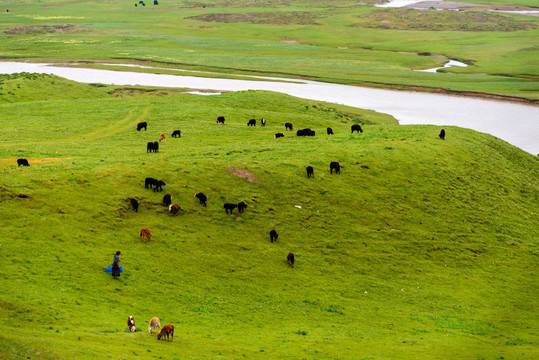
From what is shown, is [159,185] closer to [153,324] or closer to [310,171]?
[310,171]

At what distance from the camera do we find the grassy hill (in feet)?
90.3

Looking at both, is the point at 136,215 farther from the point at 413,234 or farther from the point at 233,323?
the point at 413,234

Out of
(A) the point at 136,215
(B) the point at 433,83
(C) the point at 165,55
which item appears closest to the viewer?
(A) the point at 136,215

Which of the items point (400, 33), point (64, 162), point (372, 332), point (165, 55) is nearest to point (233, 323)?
point (372, 332)

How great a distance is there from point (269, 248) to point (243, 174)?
8708mm

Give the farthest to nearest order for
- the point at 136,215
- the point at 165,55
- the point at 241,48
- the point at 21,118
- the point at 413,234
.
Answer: the point at 241,48
the point at 165,55
the point at 21,118
the point at 413,234
the point at 136,215

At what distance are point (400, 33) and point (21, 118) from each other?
147783 millimetres

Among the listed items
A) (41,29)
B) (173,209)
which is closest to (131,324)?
(173,209)

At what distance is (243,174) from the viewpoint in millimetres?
45906

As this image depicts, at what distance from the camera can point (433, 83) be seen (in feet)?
405

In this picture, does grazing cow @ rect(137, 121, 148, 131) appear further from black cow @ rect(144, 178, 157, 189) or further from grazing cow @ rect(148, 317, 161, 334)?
grazing cow @ rect(148, 317, 161, 334)

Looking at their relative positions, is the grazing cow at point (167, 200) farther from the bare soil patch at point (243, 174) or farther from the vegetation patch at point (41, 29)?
the vegetation patch at point (41, 29)

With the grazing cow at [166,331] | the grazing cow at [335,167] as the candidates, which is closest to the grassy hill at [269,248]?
the grazing cow at [166,331]

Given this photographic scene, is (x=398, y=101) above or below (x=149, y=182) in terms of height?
→ below
